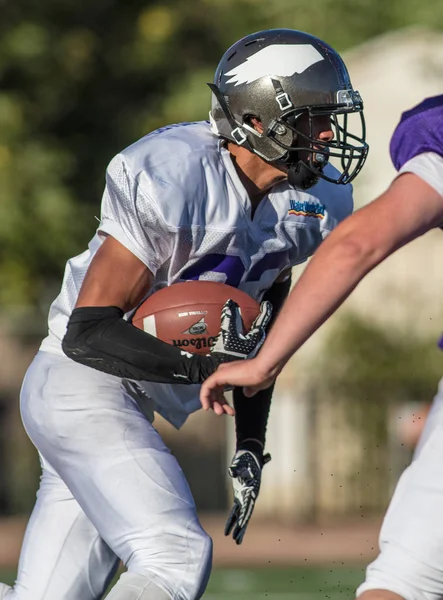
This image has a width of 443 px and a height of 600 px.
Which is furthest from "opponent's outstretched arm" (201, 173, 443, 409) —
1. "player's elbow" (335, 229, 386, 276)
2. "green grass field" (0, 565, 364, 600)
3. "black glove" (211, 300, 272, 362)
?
"green grass field" (0, 565, 364, 600)

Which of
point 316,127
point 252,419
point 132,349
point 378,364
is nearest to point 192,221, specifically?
point 132,349

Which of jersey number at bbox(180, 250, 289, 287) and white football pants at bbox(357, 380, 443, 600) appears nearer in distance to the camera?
white football pants at bbox(357, 380, 443, 600)

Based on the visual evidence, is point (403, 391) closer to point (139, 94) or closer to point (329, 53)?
point (139, 94)

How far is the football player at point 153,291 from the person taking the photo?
11.3ft

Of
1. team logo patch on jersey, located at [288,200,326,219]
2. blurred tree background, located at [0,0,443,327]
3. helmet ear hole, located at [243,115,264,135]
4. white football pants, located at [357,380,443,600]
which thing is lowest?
blurred tree background, located at [0,0,443,327]

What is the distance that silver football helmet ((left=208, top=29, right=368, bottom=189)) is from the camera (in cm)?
371

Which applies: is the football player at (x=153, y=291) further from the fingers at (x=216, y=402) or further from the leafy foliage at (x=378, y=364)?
the leafy foliage at (x=378, y=364)

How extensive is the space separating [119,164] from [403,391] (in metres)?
9.81

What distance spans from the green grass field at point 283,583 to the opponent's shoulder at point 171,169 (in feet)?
13.0

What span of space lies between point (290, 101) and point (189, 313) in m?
0.70

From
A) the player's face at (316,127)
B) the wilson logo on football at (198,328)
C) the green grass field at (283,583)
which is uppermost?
Result: the player's face at (316,127)

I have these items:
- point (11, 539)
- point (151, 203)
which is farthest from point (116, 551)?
point (11, 539)

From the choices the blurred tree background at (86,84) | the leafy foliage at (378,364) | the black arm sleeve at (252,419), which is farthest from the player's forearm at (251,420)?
the blurred tree background at (86,84)

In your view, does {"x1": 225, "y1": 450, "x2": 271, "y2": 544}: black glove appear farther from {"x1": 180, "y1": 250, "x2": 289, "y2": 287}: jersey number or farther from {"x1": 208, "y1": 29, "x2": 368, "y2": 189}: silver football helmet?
{"x1": 208, "y1": 29, "x2": 368, "y2": 189}: silver football helmet
